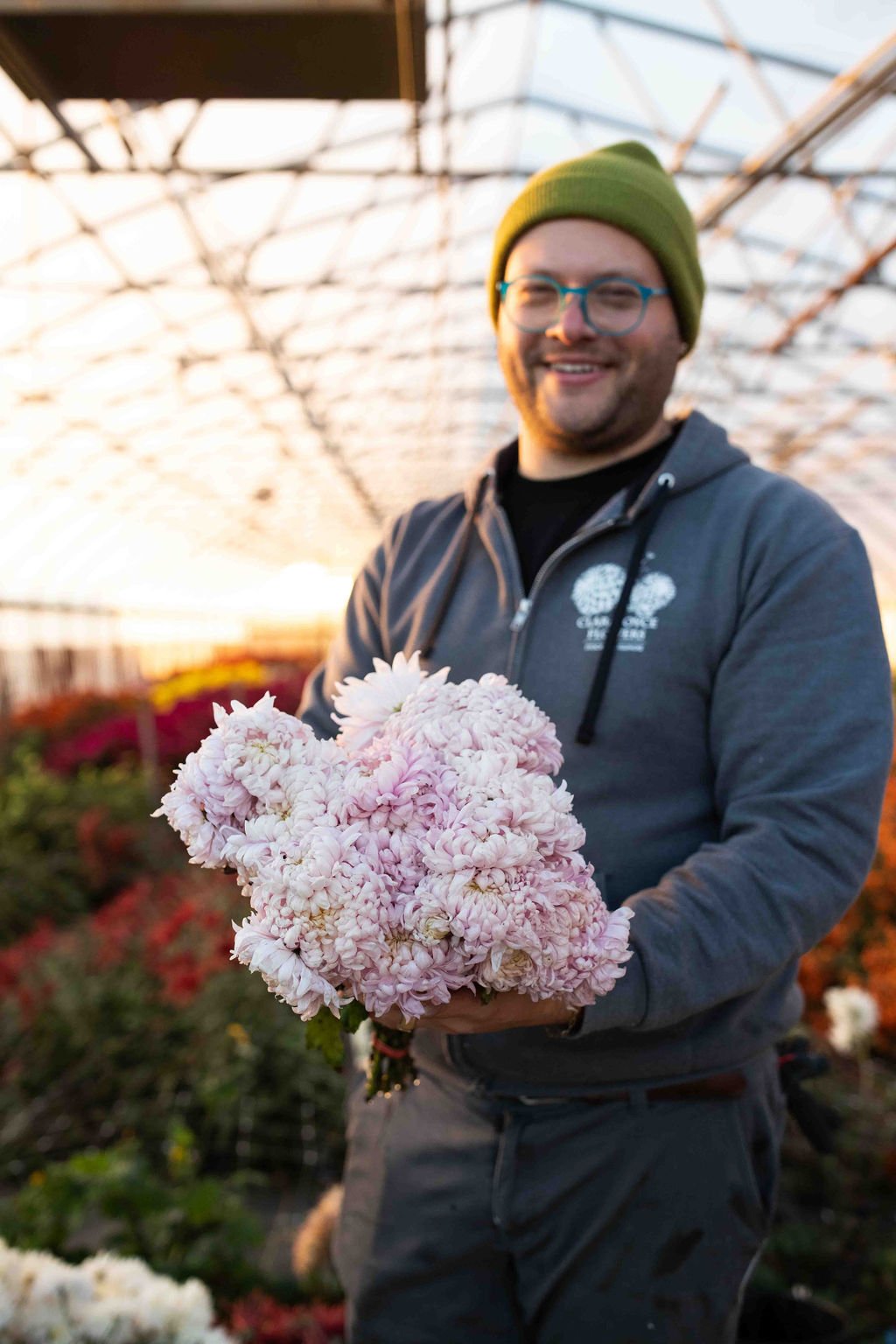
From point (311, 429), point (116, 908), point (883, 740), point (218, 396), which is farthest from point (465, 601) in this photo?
point (311, 429)

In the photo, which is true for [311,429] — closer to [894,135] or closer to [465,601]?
[894,135]

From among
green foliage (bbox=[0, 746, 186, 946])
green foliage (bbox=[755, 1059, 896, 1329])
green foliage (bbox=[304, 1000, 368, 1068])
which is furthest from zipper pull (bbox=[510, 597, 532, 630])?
green foliage (bbox=[0, 746, 186, 946])

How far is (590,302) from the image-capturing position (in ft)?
6.10

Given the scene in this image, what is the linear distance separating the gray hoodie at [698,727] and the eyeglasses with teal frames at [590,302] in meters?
0.22

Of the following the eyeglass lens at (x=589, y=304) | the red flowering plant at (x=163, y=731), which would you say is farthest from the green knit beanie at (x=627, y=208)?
the red flowering plant at (x=163, y=731)

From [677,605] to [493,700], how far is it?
1.83ft

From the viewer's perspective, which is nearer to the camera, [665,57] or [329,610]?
[665,57]

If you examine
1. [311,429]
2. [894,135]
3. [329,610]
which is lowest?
[329,610]

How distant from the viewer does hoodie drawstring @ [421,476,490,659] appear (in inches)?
77.9

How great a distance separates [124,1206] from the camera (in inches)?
99.7

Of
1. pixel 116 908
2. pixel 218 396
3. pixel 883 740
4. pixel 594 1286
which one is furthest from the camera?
pixel 218 396

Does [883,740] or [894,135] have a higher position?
[894,135]

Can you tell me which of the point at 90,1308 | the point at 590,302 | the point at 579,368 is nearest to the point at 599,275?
the point at 590,302

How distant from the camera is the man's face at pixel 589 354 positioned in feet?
6.11
